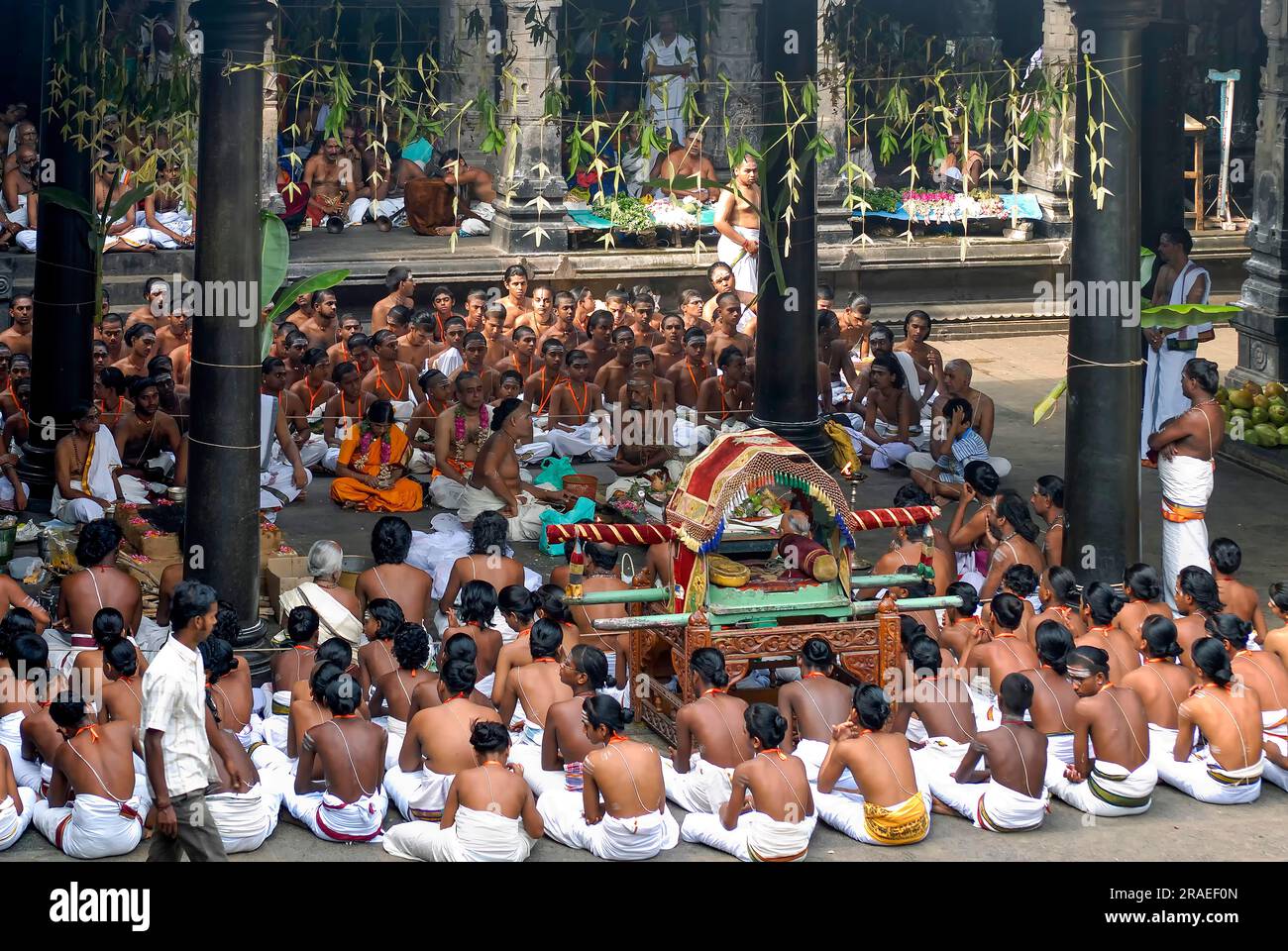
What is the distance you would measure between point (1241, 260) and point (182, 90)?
45.0 feet

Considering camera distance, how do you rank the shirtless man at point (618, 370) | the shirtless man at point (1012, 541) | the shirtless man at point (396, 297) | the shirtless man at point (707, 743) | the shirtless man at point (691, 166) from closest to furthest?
the shirtless man at point (707, 743) < the shirtless man at point (1012, 541) < the shirtless man at point (618, 370) < the shirtless man at point (396, 297) < the shirtless man at point (691, 166)

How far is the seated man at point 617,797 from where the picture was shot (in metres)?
8.48

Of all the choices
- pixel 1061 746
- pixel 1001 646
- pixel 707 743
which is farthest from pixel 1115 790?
pixel 707 743

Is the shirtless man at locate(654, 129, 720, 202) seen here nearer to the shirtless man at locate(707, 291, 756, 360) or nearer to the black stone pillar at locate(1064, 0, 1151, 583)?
the shirtless man at locate(707, 291, 756, 360)

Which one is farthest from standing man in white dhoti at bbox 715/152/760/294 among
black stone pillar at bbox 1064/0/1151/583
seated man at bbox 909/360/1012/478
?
black stone pillar at bbox 1064/0/1151/583

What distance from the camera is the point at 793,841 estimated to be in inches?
332

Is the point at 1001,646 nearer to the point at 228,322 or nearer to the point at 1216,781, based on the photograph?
the point at 1216,781

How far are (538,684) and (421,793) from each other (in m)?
1.00

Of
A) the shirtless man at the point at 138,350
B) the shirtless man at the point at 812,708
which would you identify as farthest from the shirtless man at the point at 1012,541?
the shirtless man at the point at 138,350

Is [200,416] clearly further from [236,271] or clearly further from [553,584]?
[553,584]

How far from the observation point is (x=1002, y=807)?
875 centimetres

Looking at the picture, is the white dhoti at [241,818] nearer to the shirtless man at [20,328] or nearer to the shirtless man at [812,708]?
A: the shirtless man at [812,708]

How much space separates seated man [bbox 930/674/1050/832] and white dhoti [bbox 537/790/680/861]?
140 cm

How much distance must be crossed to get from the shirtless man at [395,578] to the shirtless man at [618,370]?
190 inches
